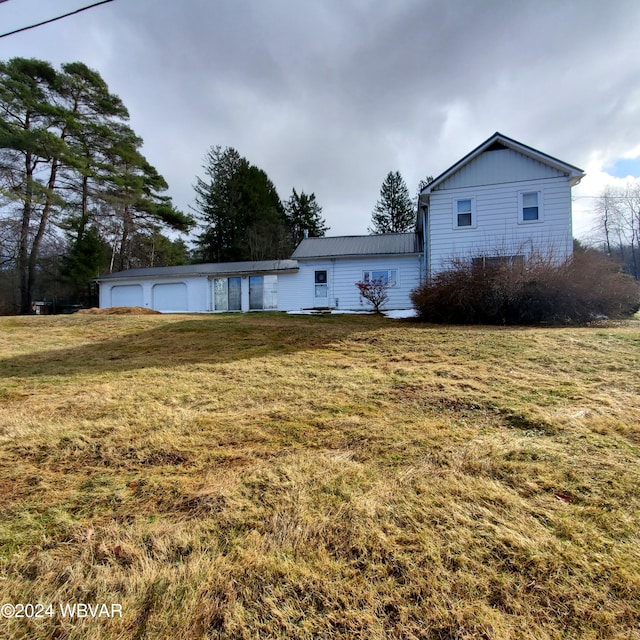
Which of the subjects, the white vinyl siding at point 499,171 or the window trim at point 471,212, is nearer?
the white vinyl siding at point 499,171

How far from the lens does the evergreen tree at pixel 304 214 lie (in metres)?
36.7

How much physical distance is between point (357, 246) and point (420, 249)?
10.1ft

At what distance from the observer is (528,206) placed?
12555 millimetres

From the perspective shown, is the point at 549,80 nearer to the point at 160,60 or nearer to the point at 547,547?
the point at 160,60

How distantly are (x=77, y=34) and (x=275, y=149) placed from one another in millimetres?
17581

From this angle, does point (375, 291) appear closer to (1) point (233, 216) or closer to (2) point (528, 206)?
(2) point (528, 206)

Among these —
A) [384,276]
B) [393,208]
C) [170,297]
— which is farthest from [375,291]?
[393,208]

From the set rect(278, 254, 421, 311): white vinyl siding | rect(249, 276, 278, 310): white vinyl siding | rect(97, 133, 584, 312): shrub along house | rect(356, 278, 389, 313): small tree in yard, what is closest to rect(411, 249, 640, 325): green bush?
rect(97, 133, 584, 312): shrub along house

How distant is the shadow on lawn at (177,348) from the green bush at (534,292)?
2.90m

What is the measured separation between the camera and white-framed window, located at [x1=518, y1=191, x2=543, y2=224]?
40.8 ft

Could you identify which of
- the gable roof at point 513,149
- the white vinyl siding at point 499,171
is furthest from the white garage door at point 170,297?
the white vinyl siding at point 499,171

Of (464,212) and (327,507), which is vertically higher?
(464,212)

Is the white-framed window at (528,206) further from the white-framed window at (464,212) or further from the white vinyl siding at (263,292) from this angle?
the white vinyl siding at (263,292)

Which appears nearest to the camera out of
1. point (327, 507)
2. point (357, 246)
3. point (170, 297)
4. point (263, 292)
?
point (327, 507)
